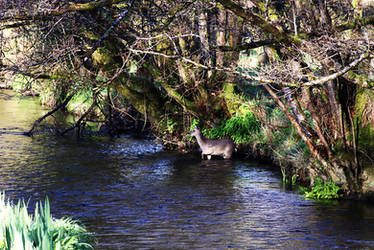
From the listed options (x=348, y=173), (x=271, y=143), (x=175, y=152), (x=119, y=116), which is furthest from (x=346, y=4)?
(x=119, y=116)

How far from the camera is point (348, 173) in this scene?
37.8 ft

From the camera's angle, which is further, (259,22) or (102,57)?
(102,57)

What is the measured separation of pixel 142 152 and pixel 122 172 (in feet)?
9.60

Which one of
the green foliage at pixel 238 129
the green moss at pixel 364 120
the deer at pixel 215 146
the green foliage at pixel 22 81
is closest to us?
the green moss at pixel 364 120

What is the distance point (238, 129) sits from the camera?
17172 millimetres

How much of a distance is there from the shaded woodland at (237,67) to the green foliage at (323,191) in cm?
15

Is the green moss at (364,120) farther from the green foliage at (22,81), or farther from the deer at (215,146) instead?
the green foliage at (22,81)

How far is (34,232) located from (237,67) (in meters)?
7.04

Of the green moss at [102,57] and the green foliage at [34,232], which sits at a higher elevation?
the green moss at [102,57]

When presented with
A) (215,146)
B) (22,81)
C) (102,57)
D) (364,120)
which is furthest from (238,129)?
(22,81)

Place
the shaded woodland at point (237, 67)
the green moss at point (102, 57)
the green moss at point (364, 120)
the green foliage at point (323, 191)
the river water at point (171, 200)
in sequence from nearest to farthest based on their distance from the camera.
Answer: the river water at point (171, 200) < the shaded woodland at point (237, 67) < the green moss at point (364, 120) < the green foliage at point (323, 191) < the green moss at point (102, 57)

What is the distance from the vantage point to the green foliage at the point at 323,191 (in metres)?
11.7

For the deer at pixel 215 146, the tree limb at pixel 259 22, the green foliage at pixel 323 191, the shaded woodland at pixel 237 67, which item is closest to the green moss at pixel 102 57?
the shaded woodland at pixel 237 67

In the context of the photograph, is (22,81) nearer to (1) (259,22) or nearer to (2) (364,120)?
(2) (364,120)
